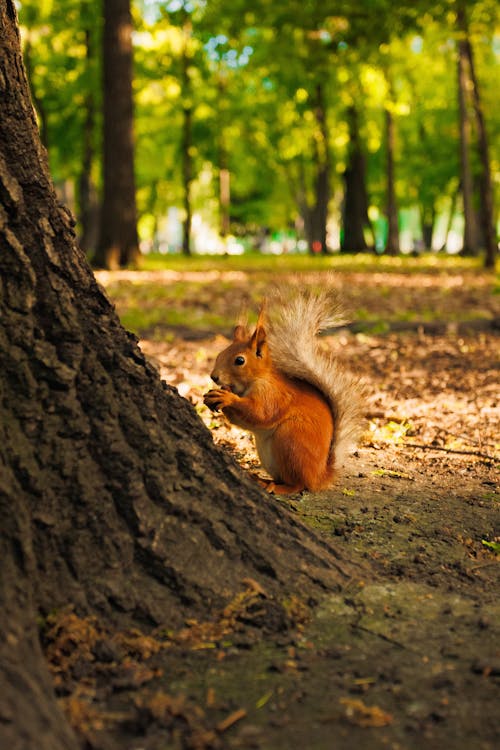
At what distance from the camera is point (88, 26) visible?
22719 mm

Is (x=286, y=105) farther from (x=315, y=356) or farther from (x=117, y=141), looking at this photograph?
(x=315, y=356)

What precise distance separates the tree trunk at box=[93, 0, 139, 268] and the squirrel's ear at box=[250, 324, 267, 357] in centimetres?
1211

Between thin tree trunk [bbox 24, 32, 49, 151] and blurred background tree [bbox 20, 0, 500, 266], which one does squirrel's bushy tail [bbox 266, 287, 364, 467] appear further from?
thin tree trunk [bbox 24, 32, 49, 151]

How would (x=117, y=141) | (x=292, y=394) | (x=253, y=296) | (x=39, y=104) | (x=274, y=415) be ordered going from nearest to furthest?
(x=274, y=415)
(x=292, y=394)
(x=253, y=296)
(x=117, y=141)
(x=39, y=104)

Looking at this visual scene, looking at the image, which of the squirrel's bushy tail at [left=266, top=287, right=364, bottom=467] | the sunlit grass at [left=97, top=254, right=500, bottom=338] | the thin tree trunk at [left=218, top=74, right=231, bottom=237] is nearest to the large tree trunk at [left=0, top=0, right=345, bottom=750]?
the squirrel's bushy tail at [left=266, top=287, right=364, bottom=467]

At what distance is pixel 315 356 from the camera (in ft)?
12.9

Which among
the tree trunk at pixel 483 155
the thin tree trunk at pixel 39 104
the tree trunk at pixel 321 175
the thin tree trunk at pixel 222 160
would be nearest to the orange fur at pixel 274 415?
the tree trunk at pixel 483 155

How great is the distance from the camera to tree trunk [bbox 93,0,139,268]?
50.9 feet

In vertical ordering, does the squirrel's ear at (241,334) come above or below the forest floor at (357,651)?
above

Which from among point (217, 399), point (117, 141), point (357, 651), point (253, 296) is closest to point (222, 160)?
point (117, 141)

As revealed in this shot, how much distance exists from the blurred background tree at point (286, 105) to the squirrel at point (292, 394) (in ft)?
39.7

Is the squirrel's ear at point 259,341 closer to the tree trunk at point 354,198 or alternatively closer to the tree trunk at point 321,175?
the tree trunk at point 321,175

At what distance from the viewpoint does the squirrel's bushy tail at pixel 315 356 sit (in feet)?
12.7

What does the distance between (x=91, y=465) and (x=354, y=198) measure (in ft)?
93.1
